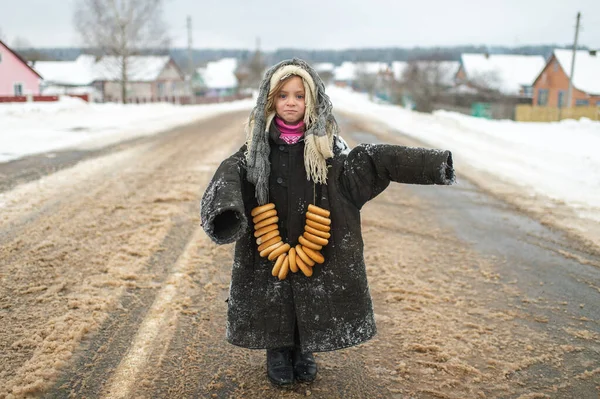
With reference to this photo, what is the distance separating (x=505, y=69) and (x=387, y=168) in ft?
207

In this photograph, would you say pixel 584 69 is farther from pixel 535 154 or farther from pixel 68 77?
pixel 68 77

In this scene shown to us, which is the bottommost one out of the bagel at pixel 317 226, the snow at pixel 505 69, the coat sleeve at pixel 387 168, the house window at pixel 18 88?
the bagel at pixel 317 226

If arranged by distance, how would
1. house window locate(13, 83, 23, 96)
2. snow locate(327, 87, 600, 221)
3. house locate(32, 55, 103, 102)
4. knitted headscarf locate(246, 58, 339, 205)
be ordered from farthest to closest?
house locate(32, 55, 103, 102) < house window locate(13, 83, 23, 96) < snow locate(327, 87, 600, 221) < knitted headscarf locate(246, 58, 339, 205)

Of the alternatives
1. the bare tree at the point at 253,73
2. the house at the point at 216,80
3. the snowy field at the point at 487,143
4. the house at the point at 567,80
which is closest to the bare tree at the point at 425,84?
the house at the point at 567,80

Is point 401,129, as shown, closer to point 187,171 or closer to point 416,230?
point 187,171

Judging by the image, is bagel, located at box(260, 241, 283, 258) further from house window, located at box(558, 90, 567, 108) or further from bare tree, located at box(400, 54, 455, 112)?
house window, located at box(558, 90, 567, 108)

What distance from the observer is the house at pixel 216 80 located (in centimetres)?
8162

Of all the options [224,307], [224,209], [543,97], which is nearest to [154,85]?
[543,97]

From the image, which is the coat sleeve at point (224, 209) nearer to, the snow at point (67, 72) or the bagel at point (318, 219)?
the bagel at point (318, 219)

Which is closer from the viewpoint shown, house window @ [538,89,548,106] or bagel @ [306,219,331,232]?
bagel @ [306,219,331,232]

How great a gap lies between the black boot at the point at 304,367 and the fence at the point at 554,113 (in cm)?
2875

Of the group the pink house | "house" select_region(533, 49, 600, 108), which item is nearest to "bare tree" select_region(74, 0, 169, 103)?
the pink house

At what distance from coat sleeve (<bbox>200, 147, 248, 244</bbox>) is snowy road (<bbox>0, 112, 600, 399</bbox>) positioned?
0.93 metres

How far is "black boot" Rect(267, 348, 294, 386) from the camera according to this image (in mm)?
2857
